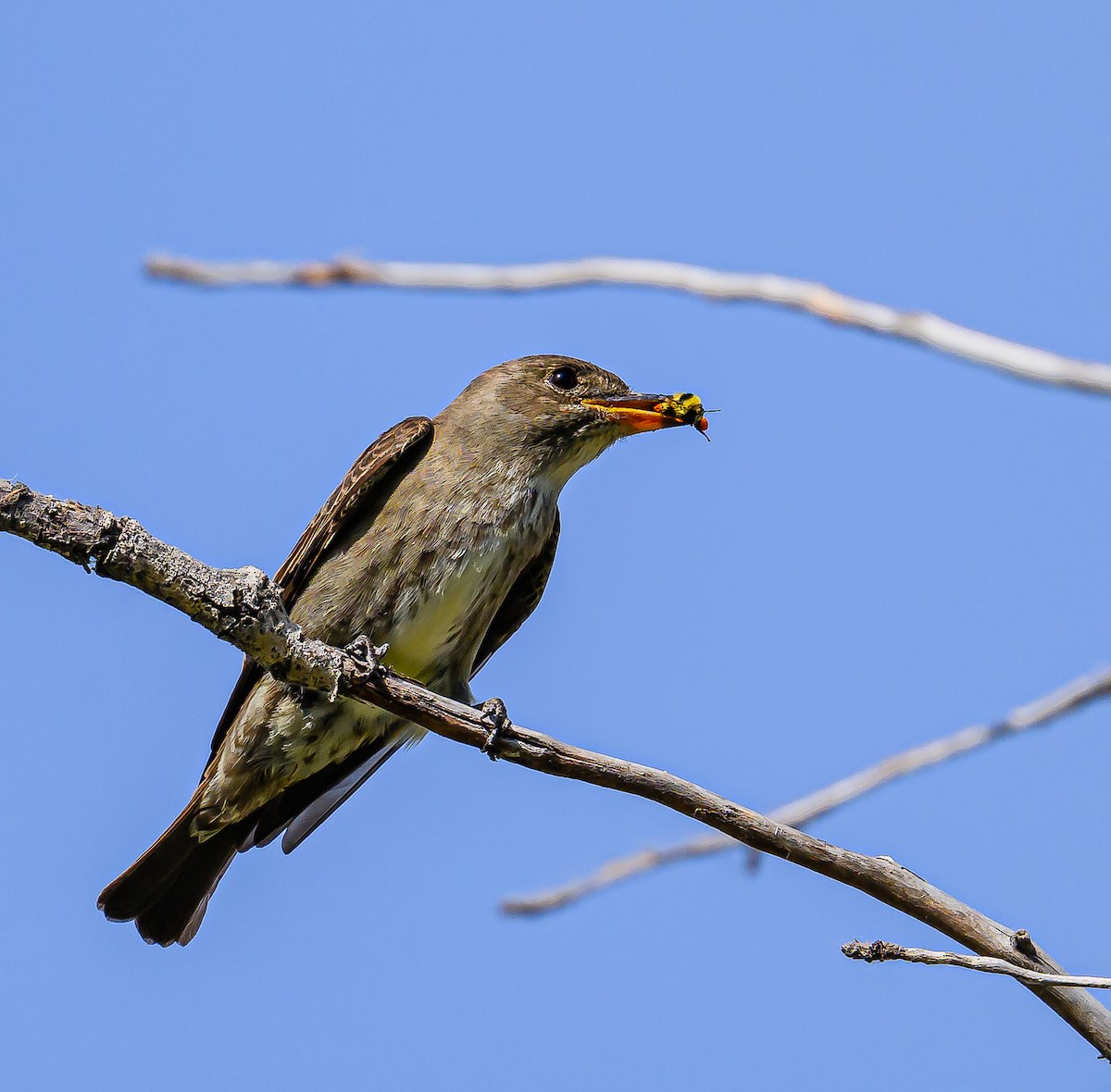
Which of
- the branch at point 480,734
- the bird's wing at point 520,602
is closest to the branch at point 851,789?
the branch at point 480,734

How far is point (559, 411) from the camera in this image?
796 centimetres

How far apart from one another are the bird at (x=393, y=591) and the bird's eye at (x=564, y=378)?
0.02 m

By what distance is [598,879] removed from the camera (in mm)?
5059

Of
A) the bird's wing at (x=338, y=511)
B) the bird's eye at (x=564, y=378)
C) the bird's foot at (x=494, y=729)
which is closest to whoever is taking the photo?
the bird's foot at (x=494, y=729)

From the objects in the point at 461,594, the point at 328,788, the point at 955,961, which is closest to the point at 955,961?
the point at 955,961

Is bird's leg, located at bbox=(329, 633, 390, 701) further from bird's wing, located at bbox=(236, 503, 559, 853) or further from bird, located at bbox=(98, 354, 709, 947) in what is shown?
bird's wing, located at bbox=(236, 503, 559, 853)

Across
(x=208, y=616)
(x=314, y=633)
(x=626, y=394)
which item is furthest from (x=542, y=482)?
(x=208, y=616)

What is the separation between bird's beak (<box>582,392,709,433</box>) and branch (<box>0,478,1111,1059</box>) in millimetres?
2849

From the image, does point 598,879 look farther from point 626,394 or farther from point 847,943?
point 626,394

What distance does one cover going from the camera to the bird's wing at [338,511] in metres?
7.41

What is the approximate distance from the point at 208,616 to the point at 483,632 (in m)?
2.66

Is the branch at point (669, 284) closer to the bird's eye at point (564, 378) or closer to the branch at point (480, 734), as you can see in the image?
the branch at point (480, 734)

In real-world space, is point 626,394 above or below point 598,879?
above

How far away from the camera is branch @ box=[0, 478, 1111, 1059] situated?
4.46 metres
